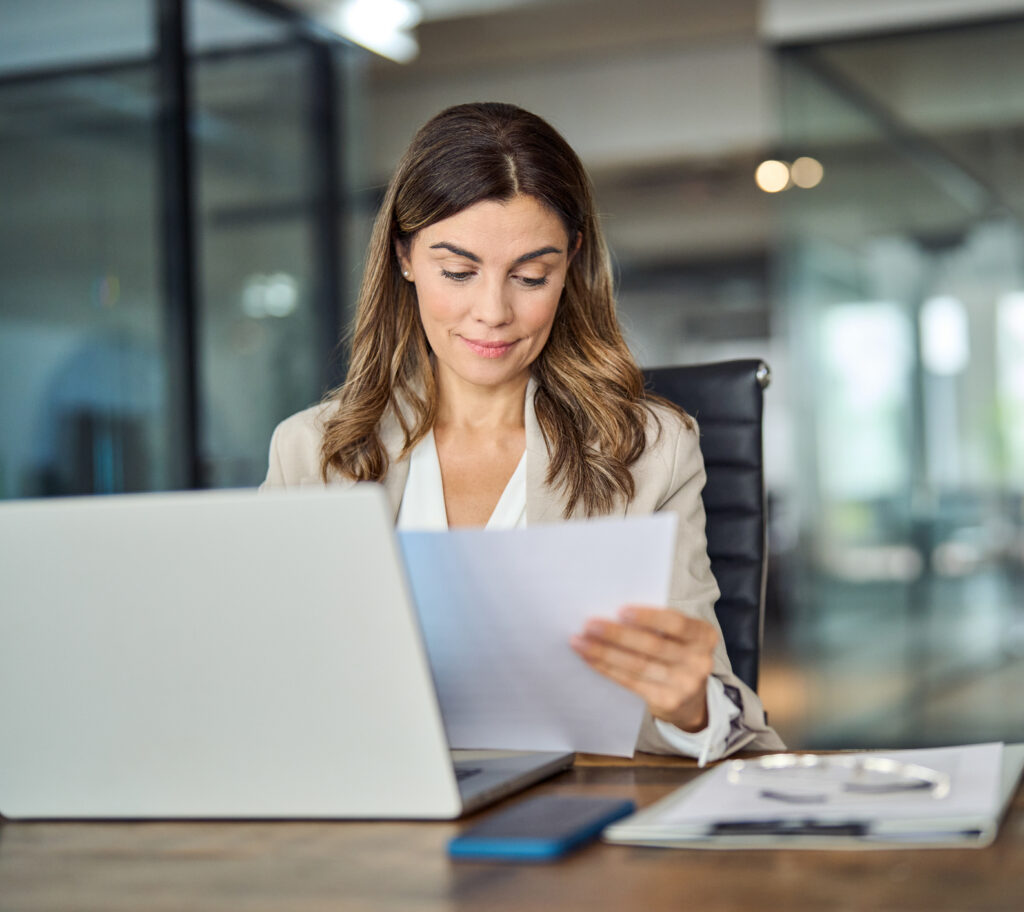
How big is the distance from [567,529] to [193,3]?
3.55 meters

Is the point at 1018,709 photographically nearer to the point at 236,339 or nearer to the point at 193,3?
the point at 236,339

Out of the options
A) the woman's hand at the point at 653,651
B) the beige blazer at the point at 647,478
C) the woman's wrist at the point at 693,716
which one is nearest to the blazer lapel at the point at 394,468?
the beige blazer at the point at 647,478

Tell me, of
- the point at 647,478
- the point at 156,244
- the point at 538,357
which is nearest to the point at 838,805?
the point at 647,478

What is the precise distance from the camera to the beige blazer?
1.53 m

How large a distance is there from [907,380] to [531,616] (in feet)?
12.0

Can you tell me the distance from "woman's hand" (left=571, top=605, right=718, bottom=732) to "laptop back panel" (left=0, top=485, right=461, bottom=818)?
0.15m

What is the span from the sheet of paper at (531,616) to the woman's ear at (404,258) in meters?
0.86

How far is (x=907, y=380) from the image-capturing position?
14.1ft

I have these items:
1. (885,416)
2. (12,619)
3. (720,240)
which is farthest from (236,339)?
(720,240)

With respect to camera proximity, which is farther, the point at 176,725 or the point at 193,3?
the point at 193,3

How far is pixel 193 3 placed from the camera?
3941mm

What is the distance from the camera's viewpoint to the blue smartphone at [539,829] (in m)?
0.81

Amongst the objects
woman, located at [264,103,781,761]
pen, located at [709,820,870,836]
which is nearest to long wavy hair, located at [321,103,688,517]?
woman, located at [264,103,781,761]

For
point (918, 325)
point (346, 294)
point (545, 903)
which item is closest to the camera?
point (545, 903)
